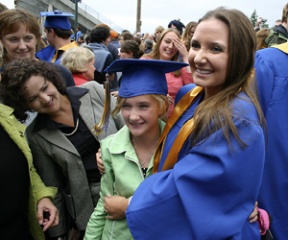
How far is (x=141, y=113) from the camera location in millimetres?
1855

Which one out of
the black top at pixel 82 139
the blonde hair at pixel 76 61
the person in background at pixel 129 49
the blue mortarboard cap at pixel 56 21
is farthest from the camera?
the person in background at pixel 129 49

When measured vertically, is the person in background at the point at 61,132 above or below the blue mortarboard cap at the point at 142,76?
→ below

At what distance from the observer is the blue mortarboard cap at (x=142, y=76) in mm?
1832

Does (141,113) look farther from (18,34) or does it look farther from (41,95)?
(18,34)

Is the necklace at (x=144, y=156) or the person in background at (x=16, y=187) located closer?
the person in background at (x=16, y=187)

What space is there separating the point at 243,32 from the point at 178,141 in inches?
21.2

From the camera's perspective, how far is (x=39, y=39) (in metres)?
2.98

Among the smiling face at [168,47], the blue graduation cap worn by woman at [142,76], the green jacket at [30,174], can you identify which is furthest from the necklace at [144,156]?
the smiling face at [168,47]

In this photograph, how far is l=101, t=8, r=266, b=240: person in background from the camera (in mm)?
1229

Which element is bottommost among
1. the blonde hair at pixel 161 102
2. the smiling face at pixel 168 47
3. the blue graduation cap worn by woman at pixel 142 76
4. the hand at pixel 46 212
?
the hand at pixel 46 212

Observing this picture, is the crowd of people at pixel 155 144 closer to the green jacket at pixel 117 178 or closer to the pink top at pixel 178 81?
the green jacket at pixel 117 178

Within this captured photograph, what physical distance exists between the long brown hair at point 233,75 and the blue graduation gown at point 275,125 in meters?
0.35

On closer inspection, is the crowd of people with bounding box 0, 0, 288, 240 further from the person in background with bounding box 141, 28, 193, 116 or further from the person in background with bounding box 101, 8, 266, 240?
the person in background with bounding box 141, 28, 193, 116

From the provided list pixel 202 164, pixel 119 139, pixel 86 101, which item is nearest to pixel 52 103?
pixel 86 101
